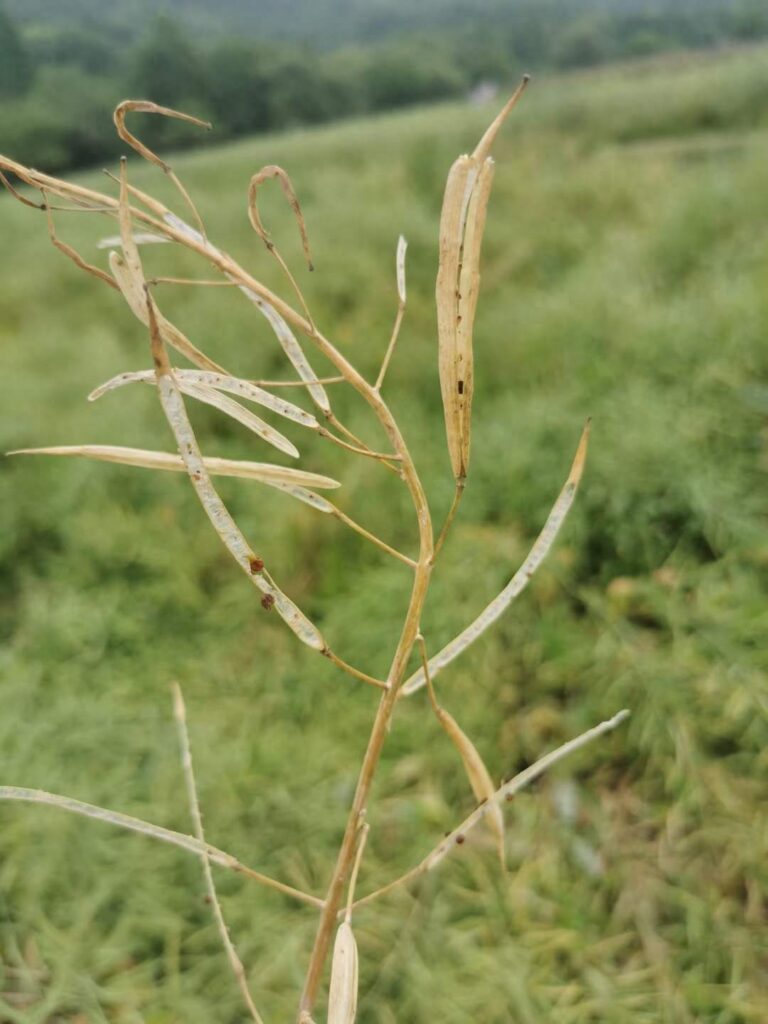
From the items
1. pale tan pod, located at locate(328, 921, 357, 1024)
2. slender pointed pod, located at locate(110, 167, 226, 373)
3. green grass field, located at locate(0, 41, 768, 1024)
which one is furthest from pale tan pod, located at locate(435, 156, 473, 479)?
green grass field, located at locate(0, 41, 768, 1024)

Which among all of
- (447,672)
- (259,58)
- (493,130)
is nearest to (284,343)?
(493,130)

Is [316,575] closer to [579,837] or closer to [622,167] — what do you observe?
[579,837]

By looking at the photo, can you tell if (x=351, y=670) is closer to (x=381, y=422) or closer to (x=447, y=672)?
(x=381, y=422)

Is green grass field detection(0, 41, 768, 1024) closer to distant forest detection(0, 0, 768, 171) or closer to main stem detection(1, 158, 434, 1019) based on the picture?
main stem detection(1, 158, 434, 1019)

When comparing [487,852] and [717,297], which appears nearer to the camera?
[487,852]

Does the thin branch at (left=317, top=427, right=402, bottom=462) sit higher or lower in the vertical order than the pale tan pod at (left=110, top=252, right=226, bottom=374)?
lower

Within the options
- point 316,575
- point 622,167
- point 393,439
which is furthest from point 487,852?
point 622,167

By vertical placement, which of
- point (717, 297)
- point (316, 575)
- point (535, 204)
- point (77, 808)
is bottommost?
point (316, 575)

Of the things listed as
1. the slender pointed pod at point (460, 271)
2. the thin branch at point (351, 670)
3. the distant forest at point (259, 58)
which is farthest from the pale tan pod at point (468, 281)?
the distant forest at point (259, 58)
